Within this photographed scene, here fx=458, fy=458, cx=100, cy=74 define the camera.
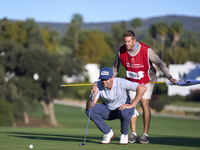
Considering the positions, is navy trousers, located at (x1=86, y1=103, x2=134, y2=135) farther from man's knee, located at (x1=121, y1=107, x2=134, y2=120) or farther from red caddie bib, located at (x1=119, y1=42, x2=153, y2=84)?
red caddie bib, located at (x1=119, y1=42, x2=153, y2=84)

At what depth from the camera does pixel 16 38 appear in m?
71.1

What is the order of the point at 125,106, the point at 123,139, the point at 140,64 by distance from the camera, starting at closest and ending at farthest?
the point at 125,106 < the point at 123,139 < the point at 140,64

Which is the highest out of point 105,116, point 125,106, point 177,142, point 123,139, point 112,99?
point 112,99

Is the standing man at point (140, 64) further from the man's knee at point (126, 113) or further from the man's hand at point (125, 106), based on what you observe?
the man's hand at point (125, 106)

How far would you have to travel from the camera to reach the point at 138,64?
8711 mm

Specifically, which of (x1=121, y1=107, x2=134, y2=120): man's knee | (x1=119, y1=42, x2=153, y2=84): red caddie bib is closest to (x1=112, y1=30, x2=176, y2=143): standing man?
(x1=119, y1=42, x2=153, y2=84): red caddie bib

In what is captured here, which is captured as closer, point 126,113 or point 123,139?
point 126,113

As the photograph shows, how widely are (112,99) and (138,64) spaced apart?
112 cm

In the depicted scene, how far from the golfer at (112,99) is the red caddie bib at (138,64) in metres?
0.80

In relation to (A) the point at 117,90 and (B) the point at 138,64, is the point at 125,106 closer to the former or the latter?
(A) the point at 117,90

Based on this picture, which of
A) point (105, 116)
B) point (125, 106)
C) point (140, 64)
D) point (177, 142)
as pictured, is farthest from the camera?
point (177, 142)

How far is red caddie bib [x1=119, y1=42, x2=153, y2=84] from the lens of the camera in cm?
867

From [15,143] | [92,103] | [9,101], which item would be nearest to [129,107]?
[92,103]

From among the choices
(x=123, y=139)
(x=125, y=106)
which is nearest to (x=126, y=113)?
(x=125, y=106)
